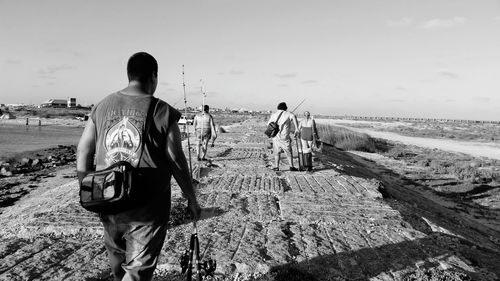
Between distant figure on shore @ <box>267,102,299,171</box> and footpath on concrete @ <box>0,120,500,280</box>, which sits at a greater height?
distant figure on shore @ <box>267,102,299,171</box>

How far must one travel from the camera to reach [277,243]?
4.70 m

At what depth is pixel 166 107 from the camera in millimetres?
2701

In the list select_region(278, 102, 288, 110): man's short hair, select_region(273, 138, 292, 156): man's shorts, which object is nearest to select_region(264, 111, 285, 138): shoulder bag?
select_region(273, 138, 292, 156): man's shorts

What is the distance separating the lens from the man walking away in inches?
103

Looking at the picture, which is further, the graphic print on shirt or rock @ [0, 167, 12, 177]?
rock @ [0, 167, 12, 177]

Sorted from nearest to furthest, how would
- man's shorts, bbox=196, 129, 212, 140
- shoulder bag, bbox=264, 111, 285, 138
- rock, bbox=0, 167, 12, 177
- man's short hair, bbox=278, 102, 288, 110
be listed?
shoulder bag, bbox=264, 111, 285, 138 < man's short hair, bbox=278, 102, 288, 110 < man's shorts, bbox=196, 129, 212, 140 < rock, bbox=0, 167, 12, 177

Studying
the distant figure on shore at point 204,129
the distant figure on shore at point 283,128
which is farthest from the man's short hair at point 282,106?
the distant figure on shore at point 204,129

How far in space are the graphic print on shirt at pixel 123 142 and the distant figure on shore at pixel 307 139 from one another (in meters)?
8.08

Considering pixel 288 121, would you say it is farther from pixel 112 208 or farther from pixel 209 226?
pixel 112 208

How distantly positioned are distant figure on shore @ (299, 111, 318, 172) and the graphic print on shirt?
26.5 ft

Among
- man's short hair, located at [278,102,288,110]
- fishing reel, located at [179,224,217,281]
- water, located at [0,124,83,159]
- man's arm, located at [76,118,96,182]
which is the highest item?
man's short hair, located at [278,102,288,110]

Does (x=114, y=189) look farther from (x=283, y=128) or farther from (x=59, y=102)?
(x=59, y=102)

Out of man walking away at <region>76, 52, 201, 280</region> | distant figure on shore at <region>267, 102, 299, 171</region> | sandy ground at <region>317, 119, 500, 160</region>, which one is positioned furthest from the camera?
sandy ground at <region>317, 119, 500, 160</region>

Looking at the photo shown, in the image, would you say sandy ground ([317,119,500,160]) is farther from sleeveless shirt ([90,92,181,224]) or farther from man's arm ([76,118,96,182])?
man's arm ([76,118,96,182])
